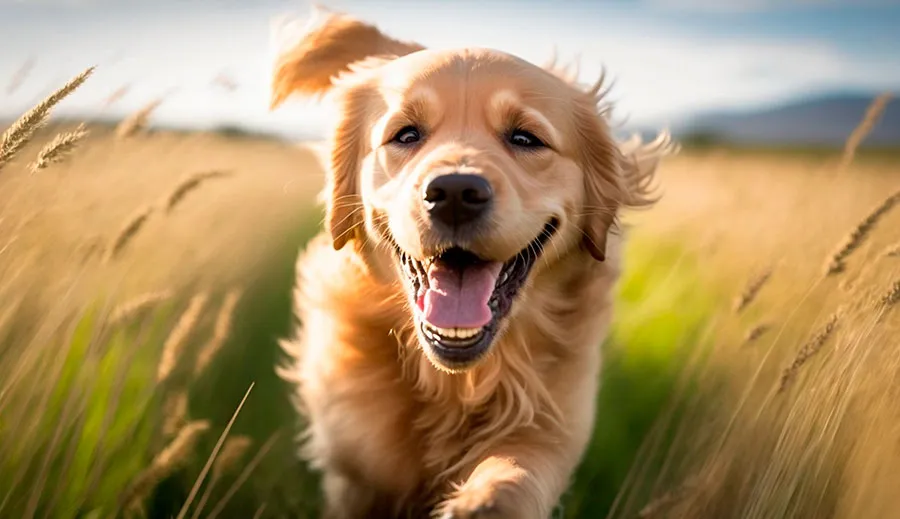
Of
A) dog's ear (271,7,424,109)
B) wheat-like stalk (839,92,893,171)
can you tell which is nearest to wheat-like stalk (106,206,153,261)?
dog's ear (271,7,424,109)

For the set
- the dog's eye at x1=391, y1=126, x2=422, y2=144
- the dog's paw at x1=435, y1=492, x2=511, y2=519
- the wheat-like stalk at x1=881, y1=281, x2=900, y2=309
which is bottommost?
the wheat-like stalk at x1=881, y1=281, x2=900, y2=309

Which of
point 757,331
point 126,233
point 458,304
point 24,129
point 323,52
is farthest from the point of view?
point 323,52

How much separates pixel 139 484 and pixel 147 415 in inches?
41.0

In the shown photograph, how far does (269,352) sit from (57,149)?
248 centimetres

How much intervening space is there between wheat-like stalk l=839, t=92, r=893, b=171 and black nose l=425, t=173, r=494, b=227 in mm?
1619

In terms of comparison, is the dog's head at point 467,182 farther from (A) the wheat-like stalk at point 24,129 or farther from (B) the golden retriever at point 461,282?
(A) the wheat-like stalk at point 24,129

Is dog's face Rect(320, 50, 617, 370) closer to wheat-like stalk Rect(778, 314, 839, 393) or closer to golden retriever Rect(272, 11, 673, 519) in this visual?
golden retriever Rect(272, 11, 673, 519)

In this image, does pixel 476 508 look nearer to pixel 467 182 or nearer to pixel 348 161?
pixel 467 182

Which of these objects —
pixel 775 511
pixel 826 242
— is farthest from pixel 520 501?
pixel 826 242

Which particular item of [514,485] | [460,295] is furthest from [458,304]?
[514,485]

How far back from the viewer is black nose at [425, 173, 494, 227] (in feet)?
8.03

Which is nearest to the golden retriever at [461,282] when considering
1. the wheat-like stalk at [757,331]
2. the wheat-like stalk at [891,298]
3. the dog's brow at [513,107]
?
the dog's brow at [513,107]

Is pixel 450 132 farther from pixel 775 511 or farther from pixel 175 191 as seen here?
pixel 775 511

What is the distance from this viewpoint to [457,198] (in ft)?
8.08
